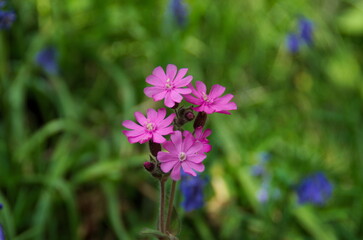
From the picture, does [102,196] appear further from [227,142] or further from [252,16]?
[252,16]

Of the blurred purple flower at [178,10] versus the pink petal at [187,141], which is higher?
the blurred purple flower at [178,10]

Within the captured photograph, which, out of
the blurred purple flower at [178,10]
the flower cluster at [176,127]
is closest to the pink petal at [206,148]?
the flower cluster at [176,127]

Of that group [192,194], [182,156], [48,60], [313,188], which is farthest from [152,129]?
[48,60]

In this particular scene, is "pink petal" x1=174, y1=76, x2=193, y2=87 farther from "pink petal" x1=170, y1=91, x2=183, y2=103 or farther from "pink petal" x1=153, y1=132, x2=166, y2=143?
"pink petal" x1=153, y1=132, x2=166, y2=143

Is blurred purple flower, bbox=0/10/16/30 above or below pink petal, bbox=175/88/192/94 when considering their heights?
above

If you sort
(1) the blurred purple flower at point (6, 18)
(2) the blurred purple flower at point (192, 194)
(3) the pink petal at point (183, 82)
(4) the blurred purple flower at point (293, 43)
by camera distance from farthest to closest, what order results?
1. (4) the blurred purple flower at point (293, 43)
2. (2) the blurred purple flower at point (192, 194)
3. (1) the blurred purple flower at point (6, 18)
4. (3) the pink petal at point (183, 82)

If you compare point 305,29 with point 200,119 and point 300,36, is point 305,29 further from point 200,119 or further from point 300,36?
point 200,119

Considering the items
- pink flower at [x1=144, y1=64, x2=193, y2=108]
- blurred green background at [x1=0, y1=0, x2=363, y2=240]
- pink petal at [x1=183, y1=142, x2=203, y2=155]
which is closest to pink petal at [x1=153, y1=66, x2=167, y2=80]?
pink flower at [x1=144, y1=64, x2=193, y2=108]

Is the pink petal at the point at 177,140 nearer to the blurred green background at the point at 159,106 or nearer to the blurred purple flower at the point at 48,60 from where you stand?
the blurred green background at the point at 159,106
